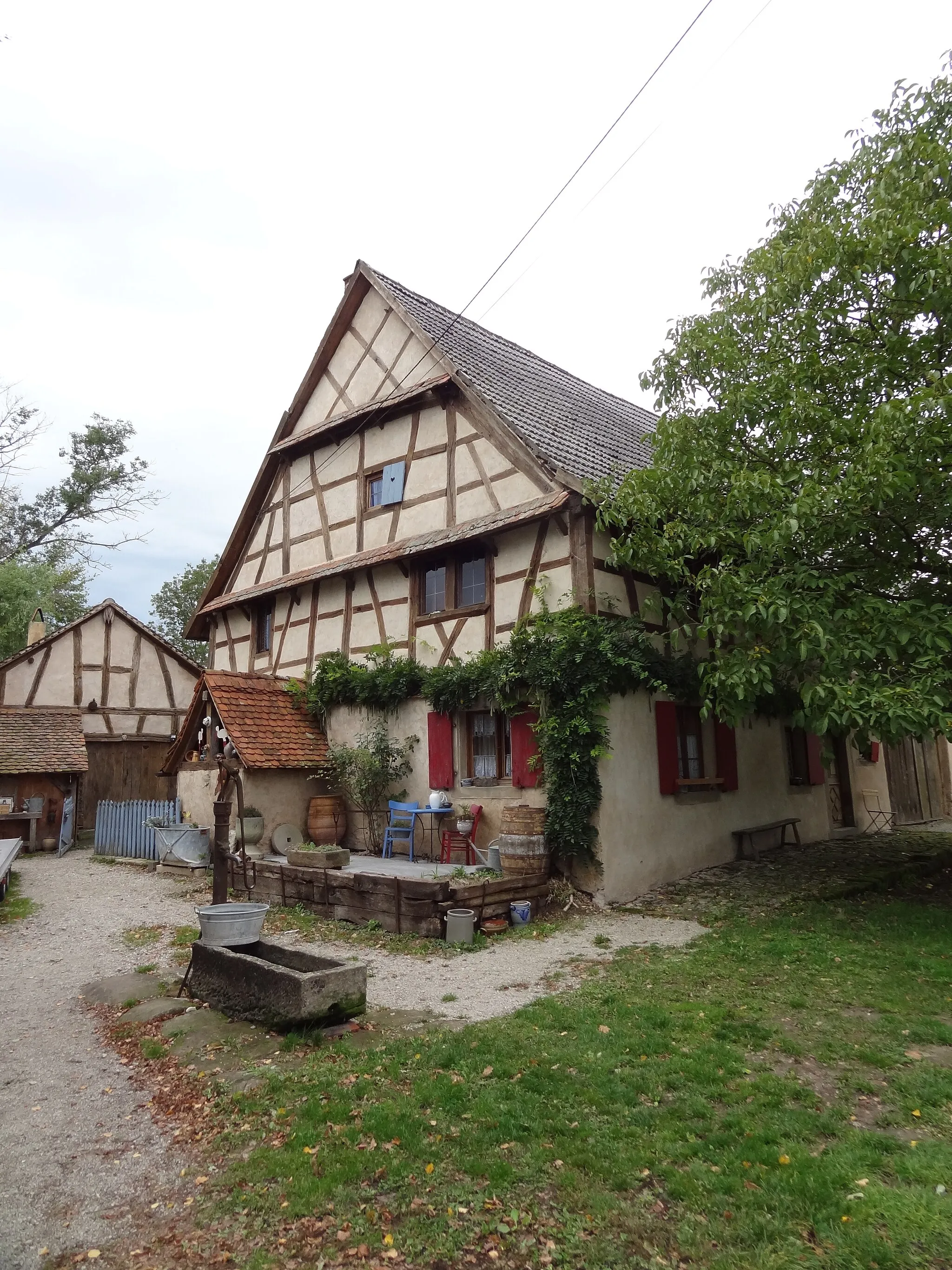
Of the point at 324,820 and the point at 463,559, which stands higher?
the point at 463,559

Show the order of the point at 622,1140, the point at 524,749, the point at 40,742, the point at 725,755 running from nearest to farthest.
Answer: the point at 622,1140
the point at 524,749
the point at 725,755
the point at 40,742

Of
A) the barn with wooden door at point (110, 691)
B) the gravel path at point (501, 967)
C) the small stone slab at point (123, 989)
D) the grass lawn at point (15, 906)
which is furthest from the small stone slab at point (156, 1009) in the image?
the barn with wooden door at point (110, 691)

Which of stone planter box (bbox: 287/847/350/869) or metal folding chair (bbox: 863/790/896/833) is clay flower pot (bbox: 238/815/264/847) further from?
metal folding chair (bbox: 863/790/896/833)

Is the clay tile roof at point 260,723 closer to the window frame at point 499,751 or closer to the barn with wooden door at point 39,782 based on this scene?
the window frame at point 499,751

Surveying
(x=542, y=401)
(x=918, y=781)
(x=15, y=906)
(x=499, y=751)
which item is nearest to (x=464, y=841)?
(x=499, y=751)

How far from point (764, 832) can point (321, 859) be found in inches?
281

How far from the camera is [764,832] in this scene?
13117 millimetres

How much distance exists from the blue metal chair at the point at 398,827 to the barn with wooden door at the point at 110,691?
36.0ft

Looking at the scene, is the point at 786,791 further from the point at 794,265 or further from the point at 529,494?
the point at 794,265

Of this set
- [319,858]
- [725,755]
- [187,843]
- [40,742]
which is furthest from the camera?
[40,742]

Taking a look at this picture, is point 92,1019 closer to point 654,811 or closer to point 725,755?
point 654,811

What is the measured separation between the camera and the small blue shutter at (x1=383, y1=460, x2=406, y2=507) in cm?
1387

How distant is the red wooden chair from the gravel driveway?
2.42 m

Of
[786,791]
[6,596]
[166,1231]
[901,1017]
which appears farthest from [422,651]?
[6,596]
